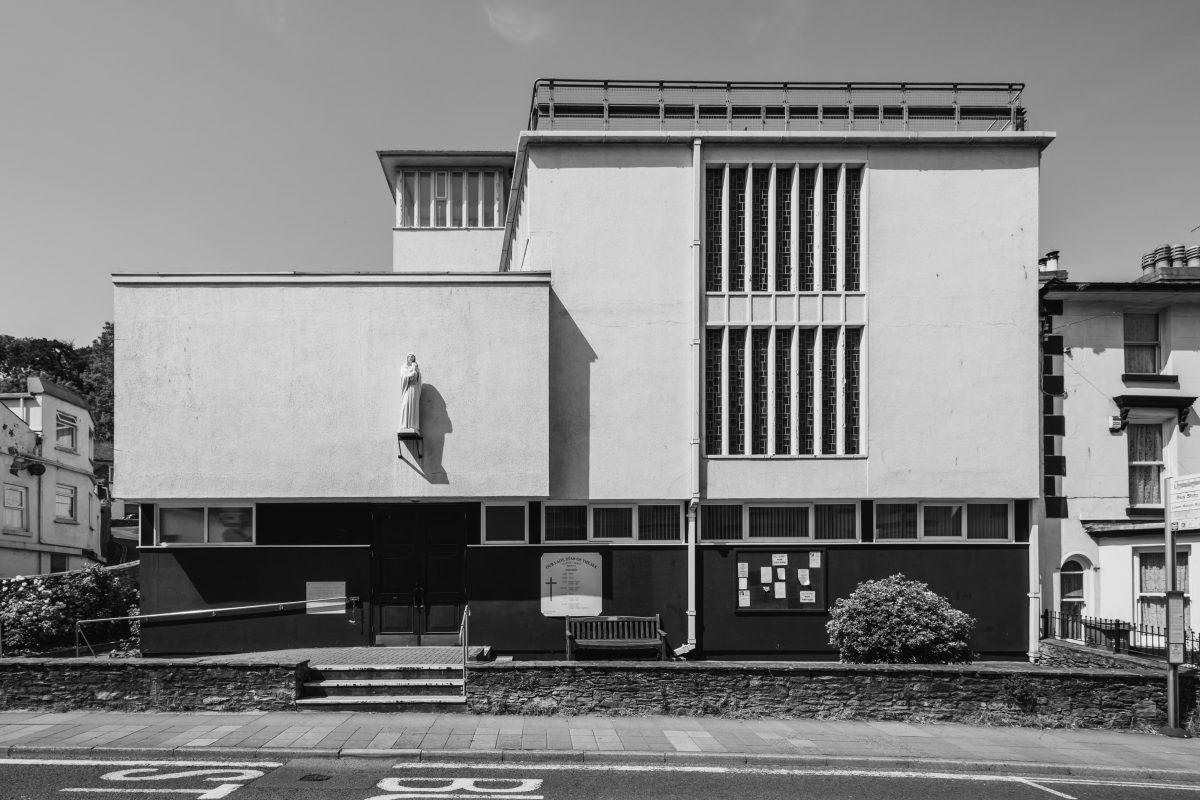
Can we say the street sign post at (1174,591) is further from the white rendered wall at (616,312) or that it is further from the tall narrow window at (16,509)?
the tall narrow window at (16,509)

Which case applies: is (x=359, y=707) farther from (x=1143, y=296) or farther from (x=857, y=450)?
(x=1143, y=296)

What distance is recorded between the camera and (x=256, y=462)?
16.8 meters

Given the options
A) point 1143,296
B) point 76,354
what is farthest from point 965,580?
point 76,354

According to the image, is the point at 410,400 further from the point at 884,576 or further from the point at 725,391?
the point at 884,576

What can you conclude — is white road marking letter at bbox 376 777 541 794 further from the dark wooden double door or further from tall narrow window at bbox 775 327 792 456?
tall narrow window at bbox 775 327 792 456

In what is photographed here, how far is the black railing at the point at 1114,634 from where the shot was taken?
16.1 m

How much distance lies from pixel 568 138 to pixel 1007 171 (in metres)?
8.47

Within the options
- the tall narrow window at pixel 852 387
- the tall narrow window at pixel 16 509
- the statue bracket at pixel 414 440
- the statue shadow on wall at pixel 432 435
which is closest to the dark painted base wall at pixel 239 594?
the statue shadow on wall at pixel 432 435

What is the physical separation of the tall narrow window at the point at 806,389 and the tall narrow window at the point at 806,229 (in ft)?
3.30

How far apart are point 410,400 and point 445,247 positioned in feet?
33.8

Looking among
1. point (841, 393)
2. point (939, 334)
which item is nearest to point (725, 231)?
point (841, 393)

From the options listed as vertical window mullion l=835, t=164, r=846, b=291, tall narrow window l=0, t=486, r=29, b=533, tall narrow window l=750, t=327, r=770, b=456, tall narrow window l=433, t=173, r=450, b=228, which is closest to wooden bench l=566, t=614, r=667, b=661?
tall narrow window l=750, t=327, r=770, b=456

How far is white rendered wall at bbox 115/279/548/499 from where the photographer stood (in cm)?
1680

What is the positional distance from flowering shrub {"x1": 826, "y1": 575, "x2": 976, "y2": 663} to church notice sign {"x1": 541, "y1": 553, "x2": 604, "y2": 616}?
4490mm
